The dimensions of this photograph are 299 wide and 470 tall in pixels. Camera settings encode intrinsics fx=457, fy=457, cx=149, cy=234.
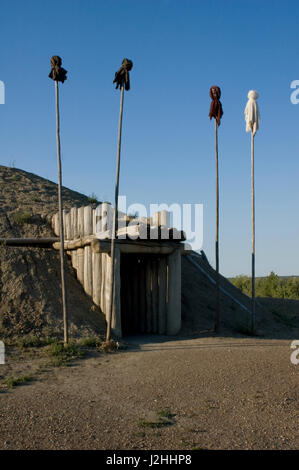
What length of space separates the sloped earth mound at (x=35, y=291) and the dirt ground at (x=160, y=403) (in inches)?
68.9

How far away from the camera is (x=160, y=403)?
6875 mm

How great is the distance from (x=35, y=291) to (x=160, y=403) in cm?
661

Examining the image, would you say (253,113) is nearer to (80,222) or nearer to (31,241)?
(80,222)

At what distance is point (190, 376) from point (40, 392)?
2619mm

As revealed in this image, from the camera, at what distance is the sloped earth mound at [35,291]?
1138cm

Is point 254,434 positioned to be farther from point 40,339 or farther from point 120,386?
point 40,339

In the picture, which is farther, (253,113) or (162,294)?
(253,113)

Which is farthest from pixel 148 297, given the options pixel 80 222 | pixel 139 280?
pixel 80 222
